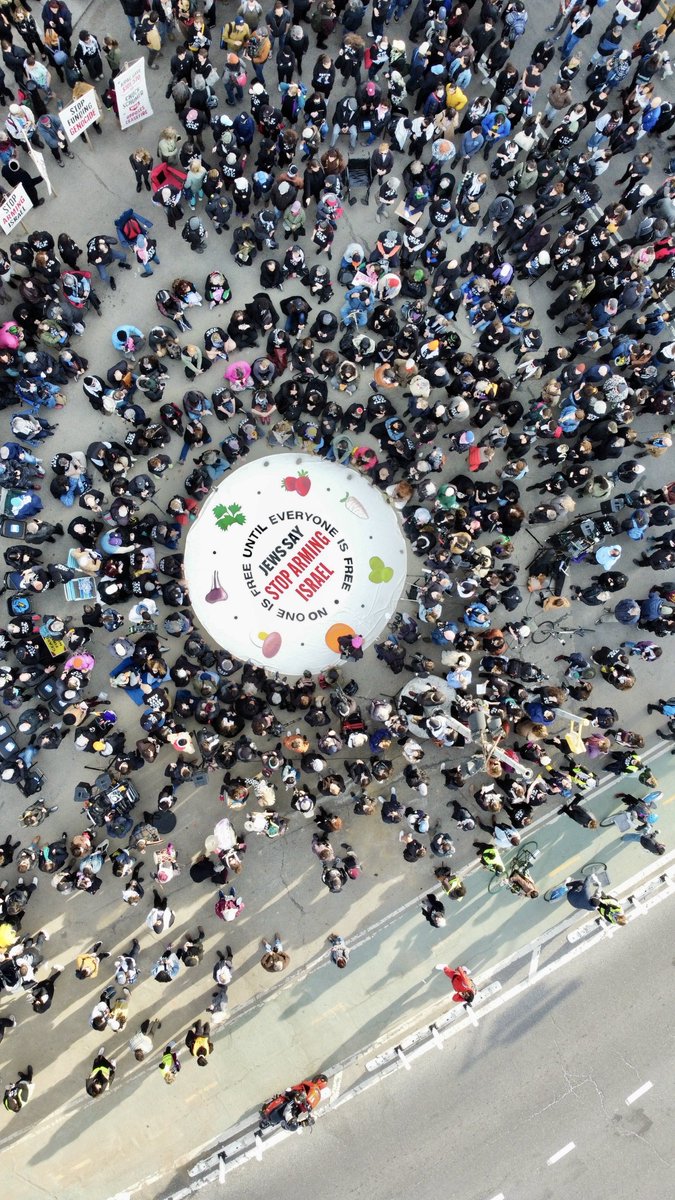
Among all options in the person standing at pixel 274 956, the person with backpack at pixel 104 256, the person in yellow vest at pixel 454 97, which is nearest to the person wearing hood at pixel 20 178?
the person with backpack at pixel 104 256

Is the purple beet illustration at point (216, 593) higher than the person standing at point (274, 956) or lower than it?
higher

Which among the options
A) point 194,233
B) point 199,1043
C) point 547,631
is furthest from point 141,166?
point 199,1043

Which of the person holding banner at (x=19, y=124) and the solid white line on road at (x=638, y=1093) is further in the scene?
the solid white line on road at (x=638, y=1093)

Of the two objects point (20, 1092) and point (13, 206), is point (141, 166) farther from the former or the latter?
point (20, 1092)

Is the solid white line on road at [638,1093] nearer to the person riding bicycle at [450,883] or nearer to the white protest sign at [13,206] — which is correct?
the person riding bicycle at [450,883]

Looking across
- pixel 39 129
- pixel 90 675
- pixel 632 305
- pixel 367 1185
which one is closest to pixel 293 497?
pixel 90 675

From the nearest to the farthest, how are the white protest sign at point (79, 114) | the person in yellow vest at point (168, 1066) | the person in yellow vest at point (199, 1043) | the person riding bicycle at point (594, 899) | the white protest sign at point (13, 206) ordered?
the white protest sign at point (13, 206), the person in yellow vest at point (168, 1066), the white protest sign at point (79, 114), the person in yellow vest at point (199, 1043), the person riding bicycle at point (594, 899)

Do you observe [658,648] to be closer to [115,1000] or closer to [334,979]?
[334,979]
